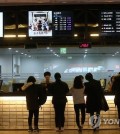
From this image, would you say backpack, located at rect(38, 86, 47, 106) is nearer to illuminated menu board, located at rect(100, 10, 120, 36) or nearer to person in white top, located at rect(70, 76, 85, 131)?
person in white top, located at rect(70, 76, 85, 131)

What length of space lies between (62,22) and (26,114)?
8.92 ft

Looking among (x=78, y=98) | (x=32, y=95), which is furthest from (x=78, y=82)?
(x=32, y=95)

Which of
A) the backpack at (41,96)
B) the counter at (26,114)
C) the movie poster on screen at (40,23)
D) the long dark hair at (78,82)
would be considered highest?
the movie poster on screen at (40,23)

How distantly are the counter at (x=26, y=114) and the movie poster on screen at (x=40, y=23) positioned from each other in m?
1.70

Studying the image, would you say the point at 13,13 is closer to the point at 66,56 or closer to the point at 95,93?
the point at 95,93

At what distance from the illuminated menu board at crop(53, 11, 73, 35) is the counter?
5.86 feet

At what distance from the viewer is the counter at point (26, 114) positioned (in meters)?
10.4

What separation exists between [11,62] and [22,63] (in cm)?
56

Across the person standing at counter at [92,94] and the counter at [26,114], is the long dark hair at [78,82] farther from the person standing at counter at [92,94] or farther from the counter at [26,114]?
the counter at [26,114]

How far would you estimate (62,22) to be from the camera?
10336 millimetres

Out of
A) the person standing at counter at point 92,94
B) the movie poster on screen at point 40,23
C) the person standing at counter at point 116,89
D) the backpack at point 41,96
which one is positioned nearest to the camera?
the person standing at counter at point 92,94

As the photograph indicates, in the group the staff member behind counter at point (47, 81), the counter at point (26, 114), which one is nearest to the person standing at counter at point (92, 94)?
the counter at point (26, 114)

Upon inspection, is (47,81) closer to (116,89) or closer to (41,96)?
(41,96)

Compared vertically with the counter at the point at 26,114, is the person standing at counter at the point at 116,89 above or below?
above
